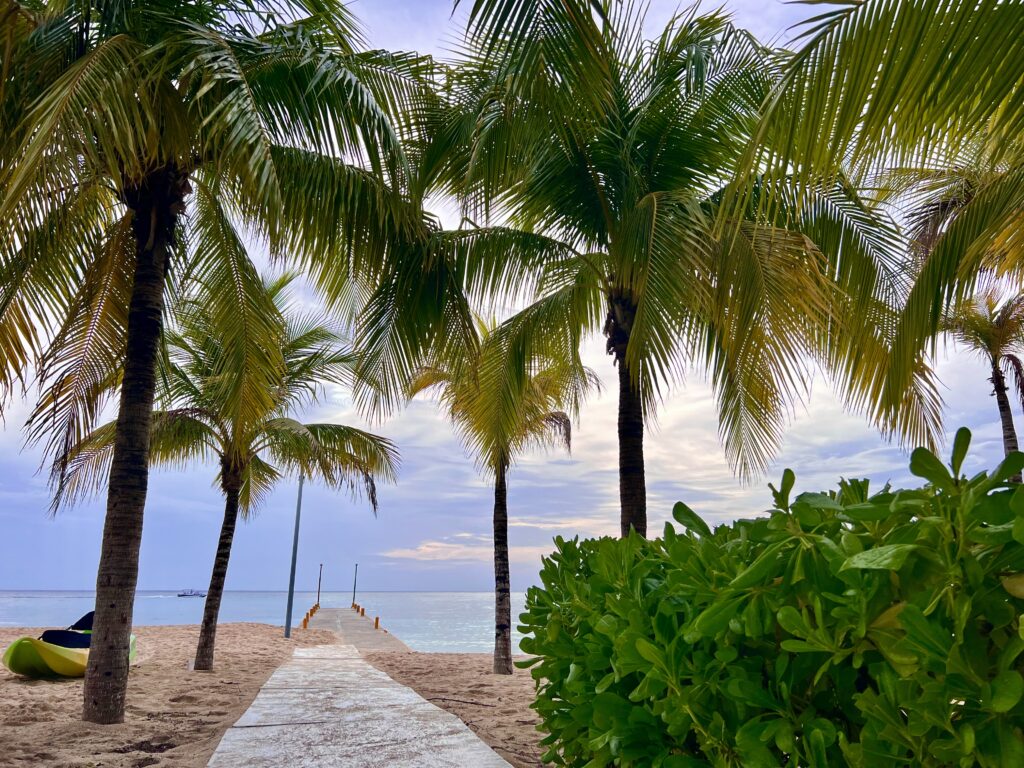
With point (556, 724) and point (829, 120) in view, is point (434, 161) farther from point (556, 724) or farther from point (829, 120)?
point (556, 724)

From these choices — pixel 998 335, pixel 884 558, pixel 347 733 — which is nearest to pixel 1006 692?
pixel 884 558

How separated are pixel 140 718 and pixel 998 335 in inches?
637

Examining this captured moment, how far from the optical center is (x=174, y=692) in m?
7.36

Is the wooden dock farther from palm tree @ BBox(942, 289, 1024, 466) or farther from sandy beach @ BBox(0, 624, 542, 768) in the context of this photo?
palm tree @ BBox(942, 289, 1024, 466)

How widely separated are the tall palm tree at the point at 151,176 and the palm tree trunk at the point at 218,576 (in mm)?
4037

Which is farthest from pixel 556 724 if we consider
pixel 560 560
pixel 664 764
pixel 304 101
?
pixel 304 101

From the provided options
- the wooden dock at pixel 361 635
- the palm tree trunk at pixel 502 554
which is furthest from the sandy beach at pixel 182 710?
the wooden dock at pixel 361 635

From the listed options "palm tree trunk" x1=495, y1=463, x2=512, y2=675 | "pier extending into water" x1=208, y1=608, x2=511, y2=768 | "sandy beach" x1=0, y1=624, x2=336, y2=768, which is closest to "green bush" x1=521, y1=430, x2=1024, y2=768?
"pier extending into water" x1=208, y1=608, x2=511, y2=768

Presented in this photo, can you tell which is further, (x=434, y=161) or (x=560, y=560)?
(x=434, y=161)

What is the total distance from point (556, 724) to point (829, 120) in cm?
244

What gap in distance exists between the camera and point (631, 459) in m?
6.33

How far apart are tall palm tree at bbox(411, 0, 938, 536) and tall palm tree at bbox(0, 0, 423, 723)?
44.3 inches

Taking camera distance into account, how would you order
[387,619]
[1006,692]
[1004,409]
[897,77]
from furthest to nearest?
[387,619] → [1004,409] → [897,77] → [1006,692]

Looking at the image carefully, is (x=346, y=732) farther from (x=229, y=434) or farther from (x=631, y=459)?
(x=229, y=434)
